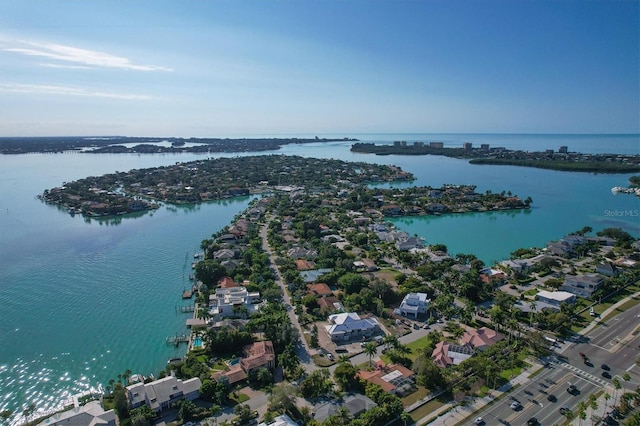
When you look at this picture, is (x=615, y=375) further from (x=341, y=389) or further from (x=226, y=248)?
(x=226, y=248)

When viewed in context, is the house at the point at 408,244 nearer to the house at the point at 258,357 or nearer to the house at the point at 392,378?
the house at the point at 392,378

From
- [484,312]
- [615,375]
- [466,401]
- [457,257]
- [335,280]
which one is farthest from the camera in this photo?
[457,257]

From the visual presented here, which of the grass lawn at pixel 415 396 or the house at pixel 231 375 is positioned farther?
the house at pixel 231 375

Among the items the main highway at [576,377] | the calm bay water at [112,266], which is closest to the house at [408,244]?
the calm bay water at [112,266]

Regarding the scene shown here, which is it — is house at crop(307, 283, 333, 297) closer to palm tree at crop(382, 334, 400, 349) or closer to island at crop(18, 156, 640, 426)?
island at crop(18, 156, 640, 426)

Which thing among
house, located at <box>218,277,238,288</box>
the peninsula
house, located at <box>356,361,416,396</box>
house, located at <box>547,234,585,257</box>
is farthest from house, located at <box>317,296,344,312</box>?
the peninsula

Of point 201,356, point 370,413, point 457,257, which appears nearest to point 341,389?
point 370,413
